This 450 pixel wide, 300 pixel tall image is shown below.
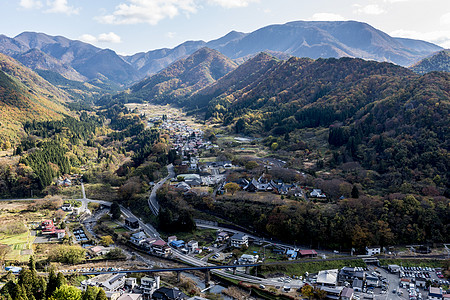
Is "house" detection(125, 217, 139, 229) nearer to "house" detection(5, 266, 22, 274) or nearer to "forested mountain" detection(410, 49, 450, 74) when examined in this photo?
"house" detection(5, 266, 22, 274)

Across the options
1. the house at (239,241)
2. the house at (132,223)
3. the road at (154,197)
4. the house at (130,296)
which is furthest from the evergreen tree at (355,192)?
the house at (132,223)

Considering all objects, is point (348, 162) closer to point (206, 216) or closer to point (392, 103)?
point (392, 103)

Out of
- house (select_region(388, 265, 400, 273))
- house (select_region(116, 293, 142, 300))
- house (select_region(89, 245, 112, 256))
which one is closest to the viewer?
house (select_region(116, 293, 142, 300))

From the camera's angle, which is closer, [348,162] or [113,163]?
[348,162]

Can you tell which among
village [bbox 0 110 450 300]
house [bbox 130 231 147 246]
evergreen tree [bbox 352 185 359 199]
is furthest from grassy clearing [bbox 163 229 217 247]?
evergreen tree [bbox 352 185 359 199]

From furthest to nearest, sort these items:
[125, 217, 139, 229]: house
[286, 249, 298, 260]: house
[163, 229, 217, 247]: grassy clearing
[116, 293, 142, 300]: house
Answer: [125, 217, 139, 229]: house → [163, 229, 217, 247]: grassy clearing → [286, 249, 298, 260]: house → [116, 293, 142, 300]: house

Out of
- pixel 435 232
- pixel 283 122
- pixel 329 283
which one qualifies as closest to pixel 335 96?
pixel 283 122
